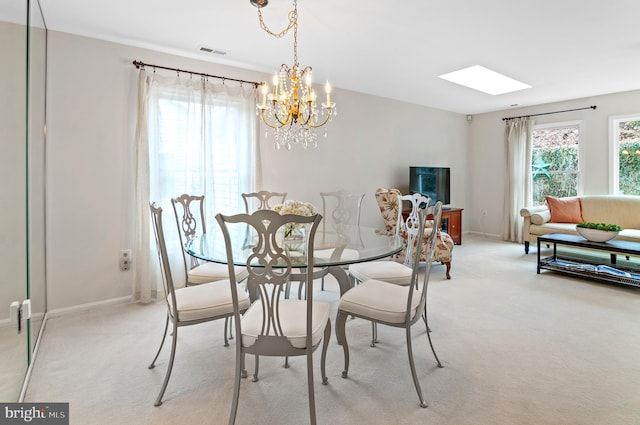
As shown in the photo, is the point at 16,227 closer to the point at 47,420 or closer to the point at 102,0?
the point at 47,420

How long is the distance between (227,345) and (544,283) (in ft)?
11.5

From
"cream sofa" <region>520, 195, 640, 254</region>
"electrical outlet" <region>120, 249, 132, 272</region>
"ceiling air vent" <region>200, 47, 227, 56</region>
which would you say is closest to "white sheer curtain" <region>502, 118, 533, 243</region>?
"cream sofa" <region>520, 195, 640, 254</region>

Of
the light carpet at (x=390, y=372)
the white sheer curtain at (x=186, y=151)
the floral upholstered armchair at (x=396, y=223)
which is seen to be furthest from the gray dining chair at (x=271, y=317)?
the floral upholstered armchair at (x=396, y=223)

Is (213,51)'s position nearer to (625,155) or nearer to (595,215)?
(595,215)

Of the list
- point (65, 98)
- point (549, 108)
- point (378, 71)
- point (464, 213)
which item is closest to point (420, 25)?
point (378, 71)

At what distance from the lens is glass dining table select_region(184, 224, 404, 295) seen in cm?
195

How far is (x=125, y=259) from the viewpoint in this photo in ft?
11.0

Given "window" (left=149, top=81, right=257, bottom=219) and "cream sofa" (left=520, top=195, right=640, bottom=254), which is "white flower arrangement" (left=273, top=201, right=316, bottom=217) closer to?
"window" (left=149, top=81, right=257, bottom=219)

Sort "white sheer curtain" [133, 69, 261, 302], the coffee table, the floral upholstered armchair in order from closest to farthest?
"white sheer curtain" [133, 69, 261, 302], the coffee table, the floral upholstered armchair

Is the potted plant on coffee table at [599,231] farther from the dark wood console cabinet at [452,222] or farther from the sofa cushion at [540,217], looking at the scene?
the dark wood console cabinet at [452,222]

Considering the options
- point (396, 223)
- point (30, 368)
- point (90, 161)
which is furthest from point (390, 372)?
point (90, 161)

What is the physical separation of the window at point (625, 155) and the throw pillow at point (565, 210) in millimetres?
624

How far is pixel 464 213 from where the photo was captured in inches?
283

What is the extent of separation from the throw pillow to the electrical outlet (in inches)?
231
